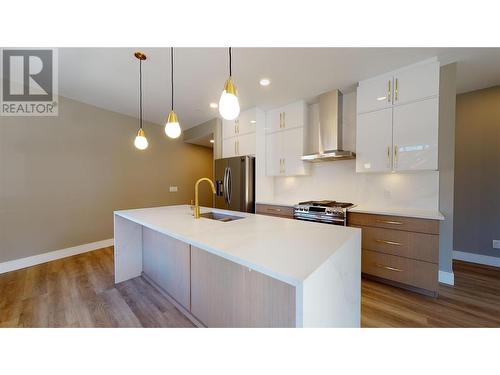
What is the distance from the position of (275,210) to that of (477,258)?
2831mm

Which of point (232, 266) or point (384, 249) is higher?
point (232, 266)

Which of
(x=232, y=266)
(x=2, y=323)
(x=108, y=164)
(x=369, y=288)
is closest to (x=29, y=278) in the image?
(x=2, y=323)

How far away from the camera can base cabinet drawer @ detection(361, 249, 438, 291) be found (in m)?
1.83

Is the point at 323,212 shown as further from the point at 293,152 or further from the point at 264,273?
the point at 264,273

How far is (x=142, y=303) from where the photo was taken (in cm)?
178

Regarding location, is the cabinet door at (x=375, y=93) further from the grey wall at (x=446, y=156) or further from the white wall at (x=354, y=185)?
the grey wall at (x=446, y=156)

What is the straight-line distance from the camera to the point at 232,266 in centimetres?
123

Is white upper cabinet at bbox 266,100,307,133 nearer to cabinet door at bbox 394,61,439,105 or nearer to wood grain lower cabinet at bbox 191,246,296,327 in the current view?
cabinet door at bbox 394,61,439,105

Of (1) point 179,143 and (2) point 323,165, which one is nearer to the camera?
(2) point 323,165

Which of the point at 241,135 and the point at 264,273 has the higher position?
the point at 241,135

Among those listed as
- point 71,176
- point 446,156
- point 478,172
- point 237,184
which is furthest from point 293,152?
point 71,176
